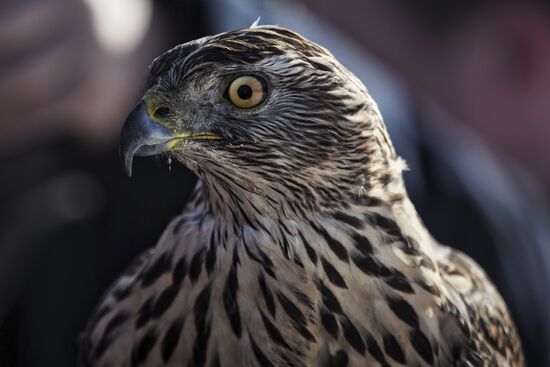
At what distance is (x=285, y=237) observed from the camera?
126cm

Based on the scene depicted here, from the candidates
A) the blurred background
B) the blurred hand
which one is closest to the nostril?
the blurred background

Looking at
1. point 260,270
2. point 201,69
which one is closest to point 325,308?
point 260,270

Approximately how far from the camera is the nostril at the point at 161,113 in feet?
3.57

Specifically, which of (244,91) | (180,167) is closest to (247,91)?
(244,91)

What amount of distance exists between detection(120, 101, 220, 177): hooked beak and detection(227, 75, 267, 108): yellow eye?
0.09 m

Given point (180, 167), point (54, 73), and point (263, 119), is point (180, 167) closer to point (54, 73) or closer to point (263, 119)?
point (54, 73)

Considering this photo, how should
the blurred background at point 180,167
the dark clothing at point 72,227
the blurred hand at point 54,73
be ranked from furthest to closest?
1. the dark clothing at point 72,227
2. the blurred background at point 180,167
3. the blurred hand at point 54,73

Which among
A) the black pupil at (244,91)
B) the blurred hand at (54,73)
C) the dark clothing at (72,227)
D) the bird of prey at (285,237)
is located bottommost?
the dark clothing at (72,227)

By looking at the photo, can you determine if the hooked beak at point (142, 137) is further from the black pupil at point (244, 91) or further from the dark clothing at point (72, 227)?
the dark clothing at point (72, 227)

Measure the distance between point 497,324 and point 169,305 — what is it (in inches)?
26.3

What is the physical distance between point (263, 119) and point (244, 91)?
7cm

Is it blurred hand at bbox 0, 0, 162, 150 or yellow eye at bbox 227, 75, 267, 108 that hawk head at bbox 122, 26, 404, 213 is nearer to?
yellow eye at bbox 227, 75, 267, 108

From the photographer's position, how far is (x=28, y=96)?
6.59ft

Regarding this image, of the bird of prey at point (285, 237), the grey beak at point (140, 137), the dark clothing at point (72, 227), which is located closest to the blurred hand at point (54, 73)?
the dark clothing at point (72, 227)
